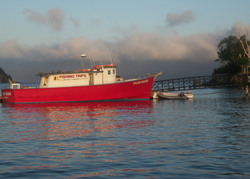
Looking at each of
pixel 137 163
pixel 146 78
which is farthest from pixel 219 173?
pixel 146 78

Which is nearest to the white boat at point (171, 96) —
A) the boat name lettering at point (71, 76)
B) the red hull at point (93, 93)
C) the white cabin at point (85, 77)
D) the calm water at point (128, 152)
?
the red hull at point (93, 93)

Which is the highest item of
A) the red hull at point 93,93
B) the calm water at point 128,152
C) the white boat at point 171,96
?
the red hull at point 93,93

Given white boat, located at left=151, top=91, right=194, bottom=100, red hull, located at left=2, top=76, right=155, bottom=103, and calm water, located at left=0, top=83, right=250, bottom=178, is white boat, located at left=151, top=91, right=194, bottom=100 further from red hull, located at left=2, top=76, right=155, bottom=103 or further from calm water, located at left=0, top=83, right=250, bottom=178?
calm water, located at left=0, top=83, right=250, bottom=178

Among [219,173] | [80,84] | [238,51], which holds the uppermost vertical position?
[238,51]

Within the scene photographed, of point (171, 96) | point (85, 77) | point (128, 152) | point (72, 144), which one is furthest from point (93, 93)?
point (128, 152)

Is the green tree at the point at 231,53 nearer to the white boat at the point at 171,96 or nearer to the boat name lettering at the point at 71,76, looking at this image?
the white boat at the point at 171,96

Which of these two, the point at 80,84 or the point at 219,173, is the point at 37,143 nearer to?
the point at 219,173

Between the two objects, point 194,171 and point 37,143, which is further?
point 37,143

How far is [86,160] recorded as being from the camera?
11156 mm

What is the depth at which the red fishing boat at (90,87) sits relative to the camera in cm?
4309

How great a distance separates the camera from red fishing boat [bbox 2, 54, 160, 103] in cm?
4309

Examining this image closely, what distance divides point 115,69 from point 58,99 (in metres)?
9.46

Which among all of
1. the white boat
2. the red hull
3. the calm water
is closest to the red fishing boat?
Result: the red hull

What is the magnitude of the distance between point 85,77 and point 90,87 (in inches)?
71.5
